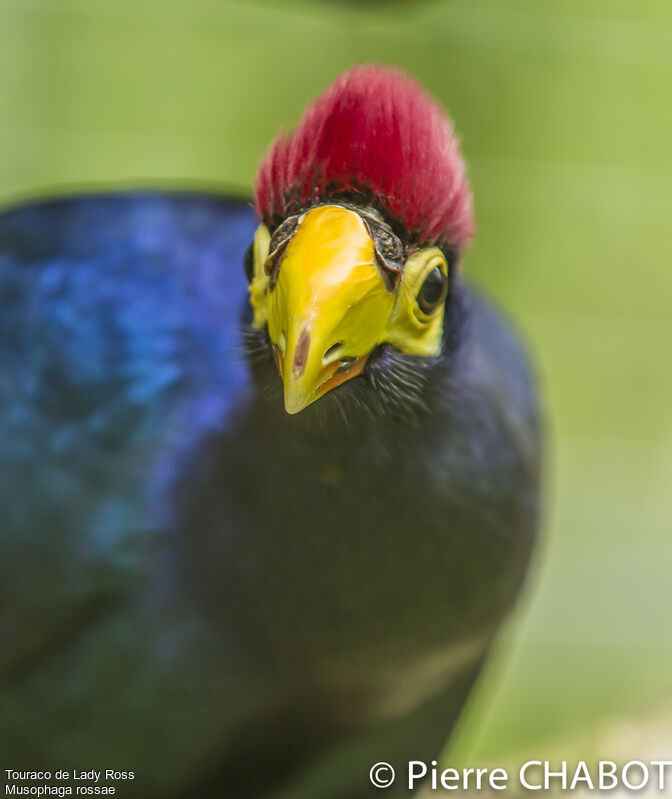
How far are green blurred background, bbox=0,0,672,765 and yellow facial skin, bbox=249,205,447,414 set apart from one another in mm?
1448

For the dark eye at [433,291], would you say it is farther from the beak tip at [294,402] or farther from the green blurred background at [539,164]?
the green blurred background at [539,164]

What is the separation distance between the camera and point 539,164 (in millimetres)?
2229

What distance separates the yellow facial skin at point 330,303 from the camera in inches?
23.5

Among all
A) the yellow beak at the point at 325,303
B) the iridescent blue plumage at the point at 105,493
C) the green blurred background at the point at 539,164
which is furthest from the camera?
the green blurred background at the point at 539,164

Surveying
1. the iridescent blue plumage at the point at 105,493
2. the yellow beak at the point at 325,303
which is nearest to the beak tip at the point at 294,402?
the yellow beak at the point at 325,303

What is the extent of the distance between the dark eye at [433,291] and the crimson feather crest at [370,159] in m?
0.02

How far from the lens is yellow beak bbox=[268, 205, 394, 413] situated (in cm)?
60

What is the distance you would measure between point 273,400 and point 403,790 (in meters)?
0.56

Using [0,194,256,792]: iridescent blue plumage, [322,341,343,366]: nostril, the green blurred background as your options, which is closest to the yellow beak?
[322,341,343,366]: nostril

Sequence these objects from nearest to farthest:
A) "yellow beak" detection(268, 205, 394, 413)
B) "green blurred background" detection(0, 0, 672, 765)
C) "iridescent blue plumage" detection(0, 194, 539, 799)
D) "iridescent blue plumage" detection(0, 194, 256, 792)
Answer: "yellow beak" detection(268, 205, 394, 413)
"iridescent blue plumage" detection(0, 194, 539, 799)
"iridescent blue plumage" detection(0, 194, 256, 792)
"green blurred background" detection(0, 0, 672, 765)

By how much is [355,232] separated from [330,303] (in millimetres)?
57

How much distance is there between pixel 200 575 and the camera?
2.91 feet

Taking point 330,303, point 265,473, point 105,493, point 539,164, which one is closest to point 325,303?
point 330,303

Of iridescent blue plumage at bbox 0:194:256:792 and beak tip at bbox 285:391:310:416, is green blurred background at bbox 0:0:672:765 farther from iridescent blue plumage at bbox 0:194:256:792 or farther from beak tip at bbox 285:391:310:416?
beak tip at bbox 285:391:310:416
